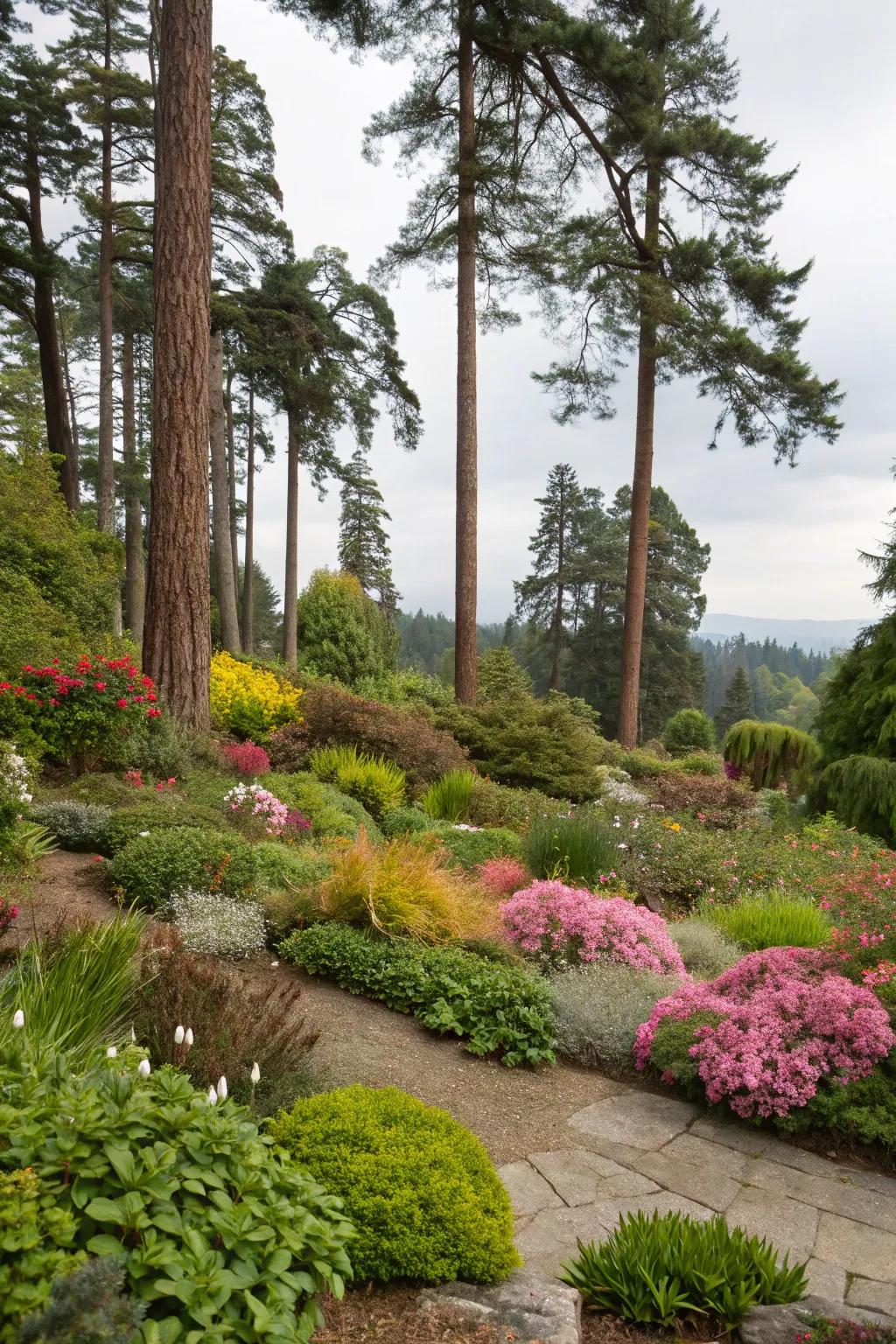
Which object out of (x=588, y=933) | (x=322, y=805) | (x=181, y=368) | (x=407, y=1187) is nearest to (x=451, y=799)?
(x=322, y=805)

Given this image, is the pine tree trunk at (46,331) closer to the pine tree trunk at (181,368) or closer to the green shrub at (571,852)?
the pine tree trunk at (181,368)

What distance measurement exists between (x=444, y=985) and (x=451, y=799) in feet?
16.3

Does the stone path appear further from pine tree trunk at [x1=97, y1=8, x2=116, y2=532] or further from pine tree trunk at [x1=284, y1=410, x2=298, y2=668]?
Result: pine tree trunk at [x1=284, y1=410, x2=298, y2=668]

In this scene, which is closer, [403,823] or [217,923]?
[217,923]

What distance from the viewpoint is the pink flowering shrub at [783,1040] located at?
3729mm

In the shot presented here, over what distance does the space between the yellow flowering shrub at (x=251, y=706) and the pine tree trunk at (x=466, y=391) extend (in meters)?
3.27

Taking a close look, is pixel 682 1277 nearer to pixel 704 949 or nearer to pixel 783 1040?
pixel 783 1040

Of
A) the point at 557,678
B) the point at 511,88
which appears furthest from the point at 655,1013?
the point at 557,678

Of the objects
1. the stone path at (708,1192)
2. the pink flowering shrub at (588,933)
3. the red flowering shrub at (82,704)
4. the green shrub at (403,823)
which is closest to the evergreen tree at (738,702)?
the green shrub at (403,823)

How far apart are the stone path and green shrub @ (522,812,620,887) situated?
2.84 m

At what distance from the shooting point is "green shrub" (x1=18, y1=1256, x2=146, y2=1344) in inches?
54.3

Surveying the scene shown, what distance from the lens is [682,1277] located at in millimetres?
2492

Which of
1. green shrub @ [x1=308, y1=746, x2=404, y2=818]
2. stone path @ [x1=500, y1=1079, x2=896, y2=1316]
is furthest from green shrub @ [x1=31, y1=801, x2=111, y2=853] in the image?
stone path @ [x1=500, y1=1079, x2=896, y2=1316]

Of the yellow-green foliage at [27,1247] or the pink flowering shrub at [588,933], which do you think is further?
the pink flowering shrub at [588,933]
